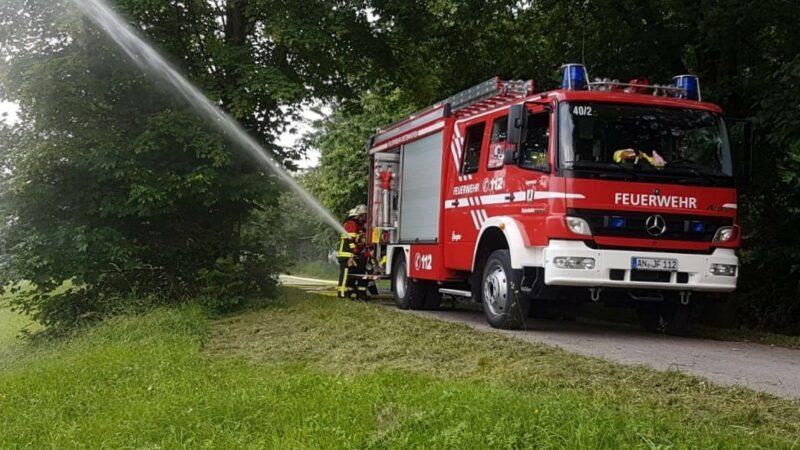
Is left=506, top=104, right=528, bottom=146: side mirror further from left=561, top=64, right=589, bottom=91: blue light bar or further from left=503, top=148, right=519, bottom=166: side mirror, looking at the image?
left=561, top=64, right=589, bottom=91: blue light bar

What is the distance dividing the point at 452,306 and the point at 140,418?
866 centimetres

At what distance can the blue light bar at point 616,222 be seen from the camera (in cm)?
825

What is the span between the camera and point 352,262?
14.6 meters

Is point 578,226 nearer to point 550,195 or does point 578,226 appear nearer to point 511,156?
point 550,195

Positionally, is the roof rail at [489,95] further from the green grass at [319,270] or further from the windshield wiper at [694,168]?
the green grass at [319,270]

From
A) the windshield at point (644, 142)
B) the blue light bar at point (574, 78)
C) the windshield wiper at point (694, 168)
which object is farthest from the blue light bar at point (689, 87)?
the blue light bar at point (574, 78)

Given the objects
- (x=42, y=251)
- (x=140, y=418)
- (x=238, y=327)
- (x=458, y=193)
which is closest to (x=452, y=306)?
(x=458, y=193)

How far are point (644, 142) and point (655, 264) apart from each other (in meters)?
1.33

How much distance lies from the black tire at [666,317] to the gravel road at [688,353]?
0.73 feet

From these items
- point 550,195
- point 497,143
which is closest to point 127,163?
point 497,143

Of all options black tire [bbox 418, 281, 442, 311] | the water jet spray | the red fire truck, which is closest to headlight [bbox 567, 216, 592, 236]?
the red fire truck

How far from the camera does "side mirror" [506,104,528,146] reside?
8461 mm

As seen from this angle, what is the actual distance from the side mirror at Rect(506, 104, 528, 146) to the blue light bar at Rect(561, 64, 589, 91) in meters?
0.69

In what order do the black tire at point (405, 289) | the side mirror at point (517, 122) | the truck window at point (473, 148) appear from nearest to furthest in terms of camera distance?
the side mirror at point (517, 122) < the truck window at point (473, 148) < the black tire at point (405, 289)
